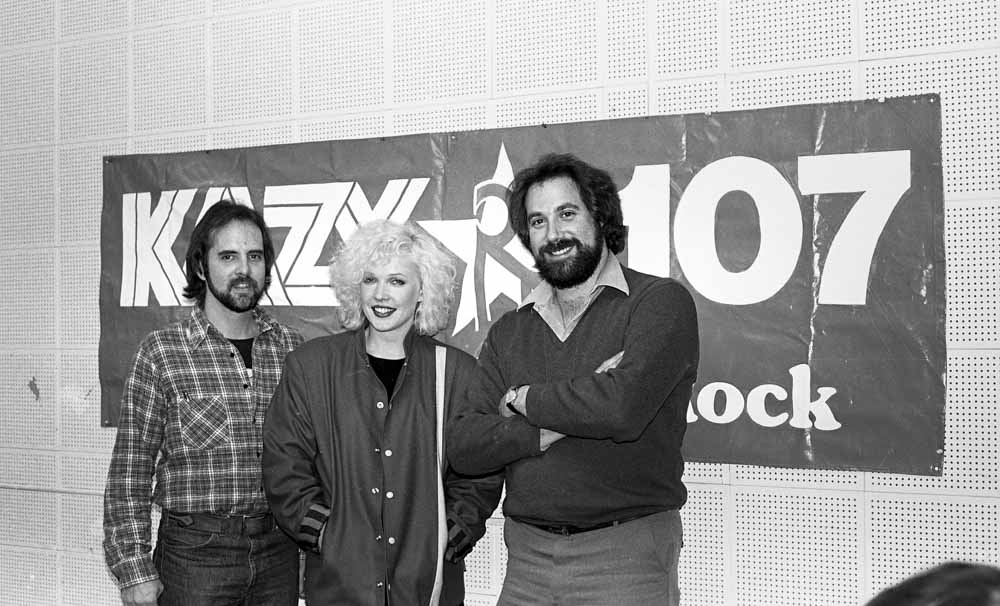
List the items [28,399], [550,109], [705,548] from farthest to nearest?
[28,399] < [550,109] < [705,548]

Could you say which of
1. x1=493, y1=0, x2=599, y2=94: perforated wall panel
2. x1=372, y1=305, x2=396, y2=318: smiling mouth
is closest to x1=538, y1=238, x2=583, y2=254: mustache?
x1=372, y1=305, x2=396, y2=318: smiling mouth

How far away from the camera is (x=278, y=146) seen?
4.39 metres

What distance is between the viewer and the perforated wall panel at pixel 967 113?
10.6 ft

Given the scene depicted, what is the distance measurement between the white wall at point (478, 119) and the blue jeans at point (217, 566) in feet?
3.45

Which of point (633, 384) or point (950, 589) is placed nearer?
point (950, 589)

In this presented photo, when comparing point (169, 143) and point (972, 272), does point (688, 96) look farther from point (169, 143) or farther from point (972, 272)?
point (169, 143)

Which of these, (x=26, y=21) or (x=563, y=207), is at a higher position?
(x=26, y=21)

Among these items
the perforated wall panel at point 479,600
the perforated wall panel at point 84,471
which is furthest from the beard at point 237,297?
the perforated wall panel at point 84,471

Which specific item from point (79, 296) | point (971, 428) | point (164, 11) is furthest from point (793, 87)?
point (79, 296)

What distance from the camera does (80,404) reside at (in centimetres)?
486

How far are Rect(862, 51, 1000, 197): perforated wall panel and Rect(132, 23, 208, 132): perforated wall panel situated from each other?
325cm

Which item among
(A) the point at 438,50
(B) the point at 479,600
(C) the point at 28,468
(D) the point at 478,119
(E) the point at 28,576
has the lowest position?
(E) the point at 28,576

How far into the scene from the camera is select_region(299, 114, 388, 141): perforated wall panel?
166 inches

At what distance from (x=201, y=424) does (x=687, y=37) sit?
7.64 feet
